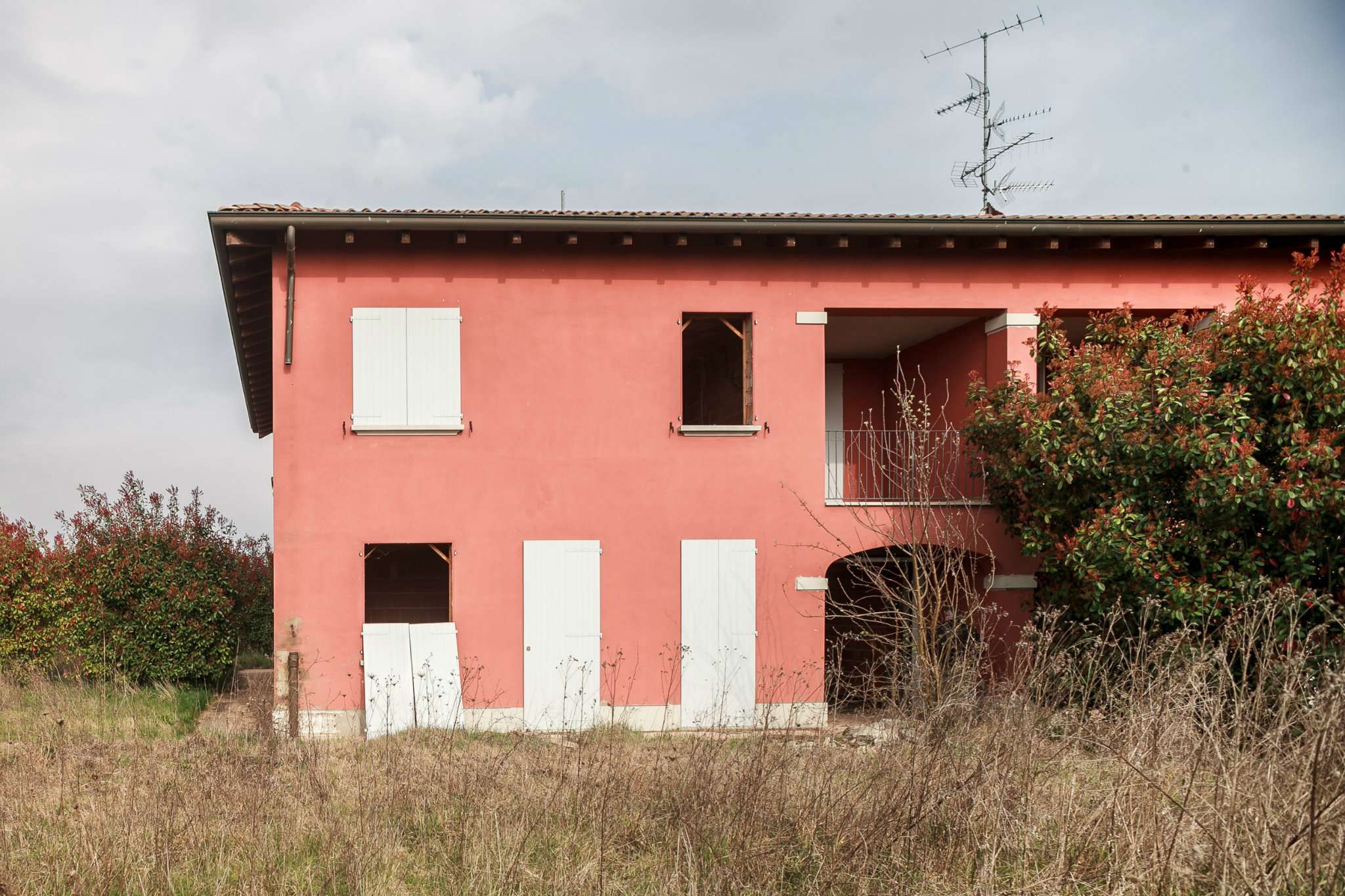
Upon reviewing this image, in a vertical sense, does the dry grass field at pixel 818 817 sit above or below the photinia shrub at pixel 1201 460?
below

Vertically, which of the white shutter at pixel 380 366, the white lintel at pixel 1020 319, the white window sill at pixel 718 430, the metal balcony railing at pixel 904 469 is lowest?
the metal balcony railing at pixel 904 469

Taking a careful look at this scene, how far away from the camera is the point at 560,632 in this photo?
389 inches

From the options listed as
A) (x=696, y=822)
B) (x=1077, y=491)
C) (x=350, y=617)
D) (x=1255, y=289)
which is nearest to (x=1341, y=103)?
(x=1255, y=289)

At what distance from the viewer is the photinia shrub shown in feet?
24.8

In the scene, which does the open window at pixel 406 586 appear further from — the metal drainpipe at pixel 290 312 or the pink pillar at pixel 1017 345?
the pink pillar at pixel 1017 345

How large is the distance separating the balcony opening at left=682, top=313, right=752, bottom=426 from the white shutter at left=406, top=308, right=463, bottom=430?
10.2ft

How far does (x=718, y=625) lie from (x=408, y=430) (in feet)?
13.0

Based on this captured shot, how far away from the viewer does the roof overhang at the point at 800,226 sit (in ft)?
31.2

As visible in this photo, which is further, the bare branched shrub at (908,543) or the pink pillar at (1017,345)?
the pink pillar at (1017,345)

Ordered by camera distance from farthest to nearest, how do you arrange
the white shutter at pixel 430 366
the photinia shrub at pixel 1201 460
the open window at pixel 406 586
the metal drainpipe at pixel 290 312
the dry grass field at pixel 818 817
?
the open window at pixel 406 586 → the white shutter at pixel 430 366 → the metal drainpipe at pixel 290 312 → the photinia shrub at pixel 1201 460 → the dry grass field at pixel 818 817

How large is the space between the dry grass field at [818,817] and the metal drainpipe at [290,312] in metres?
4.91

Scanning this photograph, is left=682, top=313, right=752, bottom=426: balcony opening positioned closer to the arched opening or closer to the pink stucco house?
the pink stucco house

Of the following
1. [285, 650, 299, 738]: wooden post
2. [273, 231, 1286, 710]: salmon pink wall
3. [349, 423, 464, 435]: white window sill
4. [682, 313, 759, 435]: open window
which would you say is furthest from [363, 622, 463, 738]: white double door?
[682, 313, 759, 435]: open window

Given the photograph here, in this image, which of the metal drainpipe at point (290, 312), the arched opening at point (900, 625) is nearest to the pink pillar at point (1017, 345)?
the arched opening at point (900, 625)
